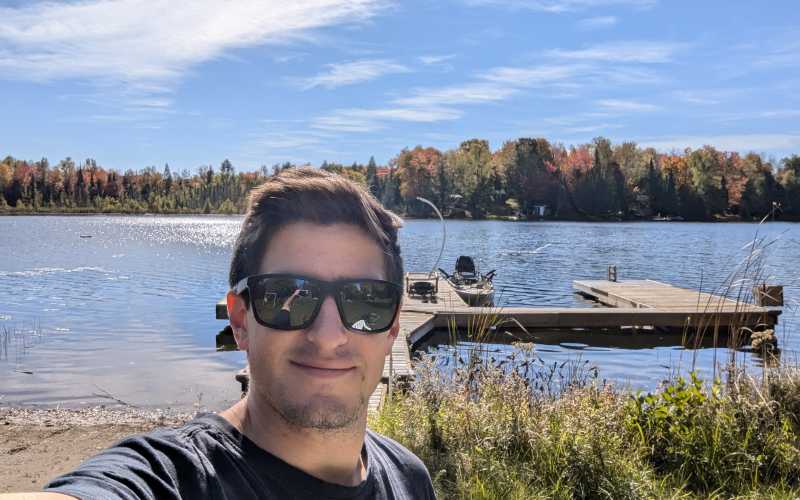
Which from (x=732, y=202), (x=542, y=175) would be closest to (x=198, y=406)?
(x=542, y=175)

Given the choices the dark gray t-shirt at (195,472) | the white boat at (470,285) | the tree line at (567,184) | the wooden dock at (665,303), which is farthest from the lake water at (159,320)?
the tree line at (567,184)

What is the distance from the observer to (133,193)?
133 metres

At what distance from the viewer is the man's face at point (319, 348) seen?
1227 millimetres

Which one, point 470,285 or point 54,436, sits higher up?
point 470,285

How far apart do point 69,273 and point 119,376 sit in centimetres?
2194

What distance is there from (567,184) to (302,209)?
4478 inches

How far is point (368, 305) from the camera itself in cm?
138

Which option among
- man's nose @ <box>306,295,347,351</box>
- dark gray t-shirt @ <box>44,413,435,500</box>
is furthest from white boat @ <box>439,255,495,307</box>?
dark gray t-shirt @ <box>44,413,435,500</box>

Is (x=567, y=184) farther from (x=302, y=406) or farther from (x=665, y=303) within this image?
(x=302, y=406)

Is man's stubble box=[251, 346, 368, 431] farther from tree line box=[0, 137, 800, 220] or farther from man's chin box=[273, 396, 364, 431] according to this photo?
tree line box=[0, 137, 800, 220]

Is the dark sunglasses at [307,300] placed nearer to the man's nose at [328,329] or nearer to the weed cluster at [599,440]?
the man's nose at [328,329]

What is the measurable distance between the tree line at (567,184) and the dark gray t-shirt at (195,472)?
9184cm

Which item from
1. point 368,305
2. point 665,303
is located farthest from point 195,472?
point 665,303

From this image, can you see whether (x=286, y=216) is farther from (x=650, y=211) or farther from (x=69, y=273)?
(x=650, y=211)
